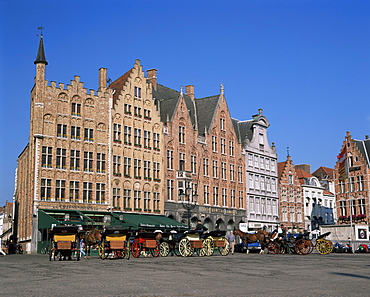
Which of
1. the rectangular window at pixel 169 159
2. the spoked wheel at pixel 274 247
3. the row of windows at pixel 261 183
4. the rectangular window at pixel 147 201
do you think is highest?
the rectangular window at pixel 169 159

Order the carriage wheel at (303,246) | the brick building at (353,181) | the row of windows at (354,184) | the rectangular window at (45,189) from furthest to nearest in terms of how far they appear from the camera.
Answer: the row of windows at (354,184)
the brick building at (353,181)
the rectangular window at (45,189)
the carriage wheel at (303,246)

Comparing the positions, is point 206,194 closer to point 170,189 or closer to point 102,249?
point 170,189

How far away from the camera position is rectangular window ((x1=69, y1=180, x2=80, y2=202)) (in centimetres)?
4306

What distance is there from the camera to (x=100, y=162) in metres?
45.5

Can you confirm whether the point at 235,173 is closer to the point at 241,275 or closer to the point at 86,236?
the point at 86,236

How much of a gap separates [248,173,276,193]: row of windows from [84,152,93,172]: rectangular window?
22228 millimetres

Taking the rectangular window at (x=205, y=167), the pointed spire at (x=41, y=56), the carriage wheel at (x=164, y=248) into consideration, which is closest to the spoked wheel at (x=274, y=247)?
the carriage wheel at (x=164, y=248)

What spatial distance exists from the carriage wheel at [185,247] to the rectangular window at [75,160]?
1933 centimetres

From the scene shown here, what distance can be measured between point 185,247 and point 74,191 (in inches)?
745

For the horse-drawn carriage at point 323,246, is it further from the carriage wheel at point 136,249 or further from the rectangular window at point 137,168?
the rectangular window at point 137,168

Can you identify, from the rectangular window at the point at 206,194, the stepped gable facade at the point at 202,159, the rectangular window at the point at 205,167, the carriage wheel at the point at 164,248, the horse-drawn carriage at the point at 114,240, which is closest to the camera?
the horse-drawn carriage at the point at 114,240

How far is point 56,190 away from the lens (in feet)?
139

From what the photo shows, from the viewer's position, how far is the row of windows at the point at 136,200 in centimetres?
4628

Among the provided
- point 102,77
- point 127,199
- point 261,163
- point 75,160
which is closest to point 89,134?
point 75,160
